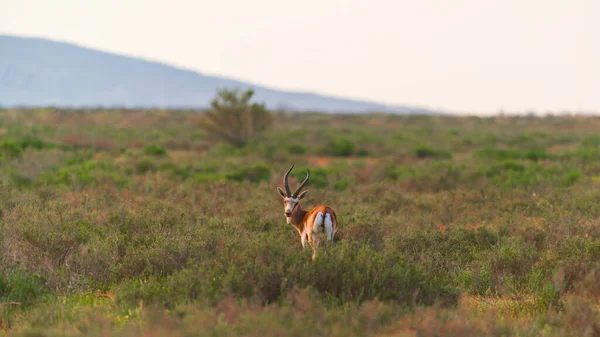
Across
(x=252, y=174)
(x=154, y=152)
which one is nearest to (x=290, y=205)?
(x=252, y=174)

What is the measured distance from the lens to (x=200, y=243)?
25.7ft

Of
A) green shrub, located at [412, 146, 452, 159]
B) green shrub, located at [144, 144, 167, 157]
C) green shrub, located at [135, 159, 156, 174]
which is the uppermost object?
green shrub, located at [412, 146, 452, 159]

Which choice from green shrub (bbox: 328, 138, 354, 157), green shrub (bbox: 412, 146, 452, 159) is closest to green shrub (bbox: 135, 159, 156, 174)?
green shrub (bbox: 328, 138, 354, 157)

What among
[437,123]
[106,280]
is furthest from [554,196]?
[437,123]

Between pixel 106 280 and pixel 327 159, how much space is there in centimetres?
2142

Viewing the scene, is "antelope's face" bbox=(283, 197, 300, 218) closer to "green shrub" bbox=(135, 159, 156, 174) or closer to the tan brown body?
the tan brown body

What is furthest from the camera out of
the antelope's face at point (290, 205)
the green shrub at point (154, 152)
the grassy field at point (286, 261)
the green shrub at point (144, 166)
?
the green shrub at point (154, 152)

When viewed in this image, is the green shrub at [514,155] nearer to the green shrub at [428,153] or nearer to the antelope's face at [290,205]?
the green shrub at [428,153]

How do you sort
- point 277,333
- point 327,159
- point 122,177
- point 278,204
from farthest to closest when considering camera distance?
point 327,159 < point 122,177 < point 278,204 < point 277,333

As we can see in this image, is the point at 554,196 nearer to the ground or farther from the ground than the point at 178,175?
farther from the ground

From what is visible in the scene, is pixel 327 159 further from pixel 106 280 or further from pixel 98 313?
pixel 98 313

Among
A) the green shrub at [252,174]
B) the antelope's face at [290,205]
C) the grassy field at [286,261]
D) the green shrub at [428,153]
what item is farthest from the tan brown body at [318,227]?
the green shrub at [428,153]

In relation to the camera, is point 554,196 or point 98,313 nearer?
point 98,313

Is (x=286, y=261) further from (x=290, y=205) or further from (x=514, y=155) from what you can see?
(x=514, y=155)
